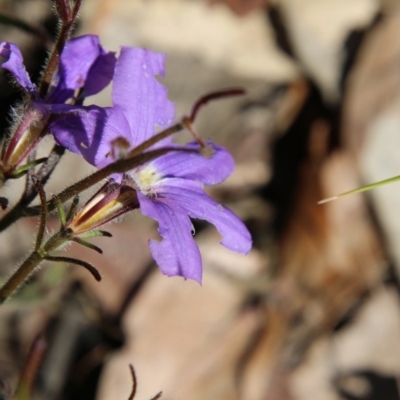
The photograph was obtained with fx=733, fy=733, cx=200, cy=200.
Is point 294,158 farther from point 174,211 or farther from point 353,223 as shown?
point 174,211

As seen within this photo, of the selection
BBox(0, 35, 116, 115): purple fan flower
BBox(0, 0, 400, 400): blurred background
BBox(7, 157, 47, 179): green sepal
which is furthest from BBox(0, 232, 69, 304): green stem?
BBox(0, 0, 400, 400): blurred background

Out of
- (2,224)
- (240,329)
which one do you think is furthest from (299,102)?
(2,224)

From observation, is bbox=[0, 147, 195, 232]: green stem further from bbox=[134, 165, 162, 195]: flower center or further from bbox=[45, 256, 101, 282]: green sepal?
bbox=[134, 165, 162, 195]: flower center

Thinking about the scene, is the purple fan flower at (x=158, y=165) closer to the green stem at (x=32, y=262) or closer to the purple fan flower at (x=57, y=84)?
the purple fan flower at (x=57, y=84)

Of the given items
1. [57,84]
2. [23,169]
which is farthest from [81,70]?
[23,169]

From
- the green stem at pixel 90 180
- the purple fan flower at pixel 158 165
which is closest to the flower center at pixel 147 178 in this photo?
the purple fan flower at pixel 158 165
